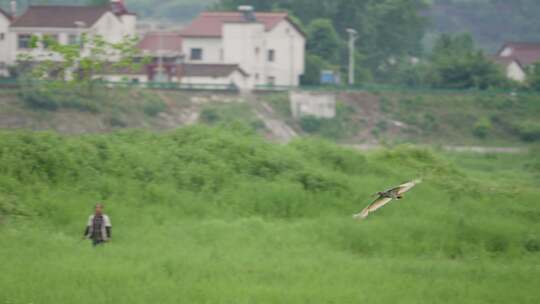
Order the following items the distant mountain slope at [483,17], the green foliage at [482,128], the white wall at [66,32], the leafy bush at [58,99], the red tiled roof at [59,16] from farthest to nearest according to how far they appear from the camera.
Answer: the distant mountain slope at [483,17] → the red tiled roof at [59,16] → the white wall at [66,32] → the green foliage at [482,128] → the leafy bush at [58,99]

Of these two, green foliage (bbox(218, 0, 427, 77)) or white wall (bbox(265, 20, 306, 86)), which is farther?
green foliage (bbox(218, 0, 427, 77))

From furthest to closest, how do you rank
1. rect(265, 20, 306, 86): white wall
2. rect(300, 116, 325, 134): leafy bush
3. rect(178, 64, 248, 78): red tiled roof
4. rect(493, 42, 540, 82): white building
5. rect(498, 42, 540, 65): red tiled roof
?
Result: rect(498, 42, 540, 65): red tiled roof, rect(493, 42, 540, 82): white building, rect(265, 20, 306, 86): white wall, rect(178, 64, 248, 78): red tiled roof, rect(300, 116, 325, 134): leafy bush

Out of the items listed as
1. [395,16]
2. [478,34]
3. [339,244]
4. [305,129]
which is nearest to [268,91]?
[305,129]

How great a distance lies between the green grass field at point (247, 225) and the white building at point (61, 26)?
2485 cm

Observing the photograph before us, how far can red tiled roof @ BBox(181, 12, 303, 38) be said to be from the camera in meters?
44.2

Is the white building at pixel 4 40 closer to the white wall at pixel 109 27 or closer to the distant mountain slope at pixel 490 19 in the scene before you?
the white wall at pixel 109 27

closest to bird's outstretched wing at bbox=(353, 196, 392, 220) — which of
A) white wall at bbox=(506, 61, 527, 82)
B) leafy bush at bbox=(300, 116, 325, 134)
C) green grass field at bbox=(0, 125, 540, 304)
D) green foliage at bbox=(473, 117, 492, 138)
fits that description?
green grass field at bbox=(0, 125, 540, 304)

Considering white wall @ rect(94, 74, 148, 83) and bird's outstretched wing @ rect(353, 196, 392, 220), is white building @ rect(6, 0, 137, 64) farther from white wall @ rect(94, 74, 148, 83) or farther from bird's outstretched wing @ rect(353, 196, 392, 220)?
bird's outstretched wing @ rect(353, 196, 392, 220)

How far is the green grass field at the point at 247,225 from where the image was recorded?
10875mm

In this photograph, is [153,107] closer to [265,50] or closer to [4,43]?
[265,50]

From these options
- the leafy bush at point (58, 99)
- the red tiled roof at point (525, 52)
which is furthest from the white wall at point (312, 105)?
the red tiled roof at point (525, 52)

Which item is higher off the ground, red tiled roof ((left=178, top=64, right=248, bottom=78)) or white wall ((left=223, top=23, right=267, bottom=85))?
white wall ((left=223, top=23, right=267, bottom=85))

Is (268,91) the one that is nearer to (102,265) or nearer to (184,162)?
(184,162)

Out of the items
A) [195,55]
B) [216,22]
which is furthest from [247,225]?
[216,22]
